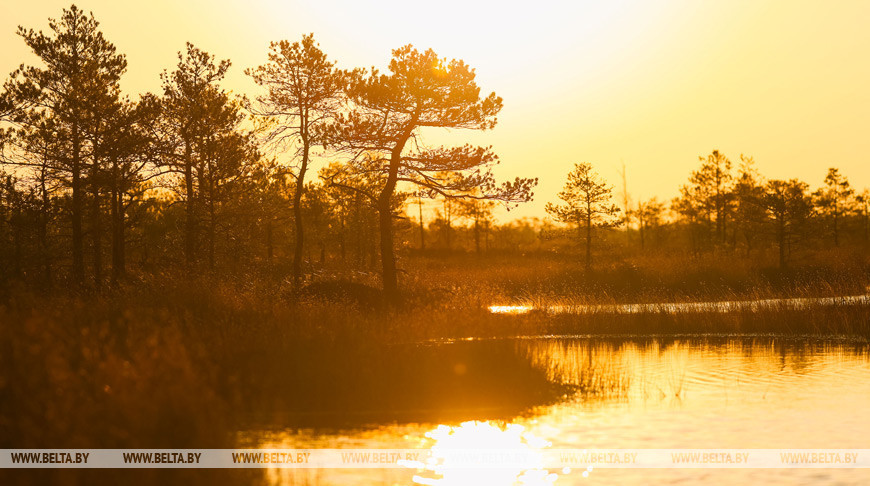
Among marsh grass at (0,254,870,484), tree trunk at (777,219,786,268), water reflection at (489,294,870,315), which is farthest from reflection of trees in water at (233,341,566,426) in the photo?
tree trunk at (777,219,786,268)

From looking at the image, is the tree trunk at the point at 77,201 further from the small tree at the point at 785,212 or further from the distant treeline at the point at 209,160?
the small tree at the point at 785,212

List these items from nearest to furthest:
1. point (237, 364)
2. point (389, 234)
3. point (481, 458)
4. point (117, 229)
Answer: point (481, 458) → point (237, 364) → point (389, 234) → point (117, 229)

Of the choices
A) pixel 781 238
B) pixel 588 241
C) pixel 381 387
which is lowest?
pixel 381 387

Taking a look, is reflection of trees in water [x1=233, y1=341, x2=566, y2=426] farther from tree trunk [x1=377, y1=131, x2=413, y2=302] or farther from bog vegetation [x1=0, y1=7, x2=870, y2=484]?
tree trunk [x1=377, y1=131, x2=413, y2=302]

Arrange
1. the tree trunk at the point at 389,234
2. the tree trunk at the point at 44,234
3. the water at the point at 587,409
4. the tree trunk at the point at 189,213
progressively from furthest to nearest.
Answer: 1. the tree trunk at the point at 189,213
2. the tree trunk at the point at 389,234
3. the tree trunk at the point at 44,234
4. the water at the point at 587,409

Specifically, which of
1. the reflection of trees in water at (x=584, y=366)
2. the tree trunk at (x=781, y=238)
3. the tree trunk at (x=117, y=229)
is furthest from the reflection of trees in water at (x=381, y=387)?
the tree trunk at (x=781, y=238)

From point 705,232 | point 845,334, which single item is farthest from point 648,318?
point 705,232

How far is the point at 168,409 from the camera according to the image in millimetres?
9492

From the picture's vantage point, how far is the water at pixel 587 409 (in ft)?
27.9

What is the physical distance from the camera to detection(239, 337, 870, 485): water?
27.9 feet

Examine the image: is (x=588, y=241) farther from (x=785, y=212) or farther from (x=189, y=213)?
(x=189, y=213)

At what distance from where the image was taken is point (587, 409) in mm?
12000

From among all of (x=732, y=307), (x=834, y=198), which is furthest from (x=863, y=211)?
(x=732, y=307)

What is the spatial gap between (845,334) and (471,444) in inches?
592
